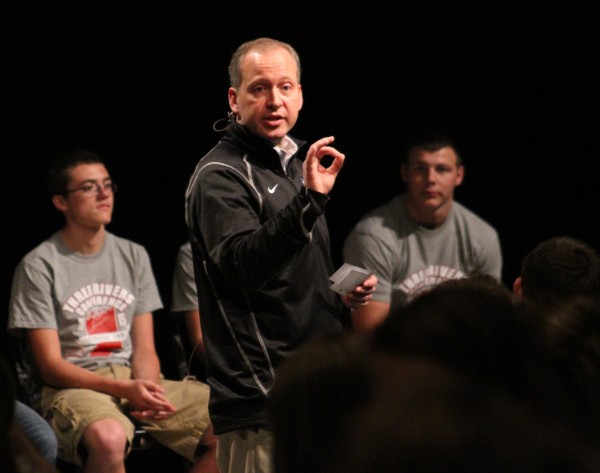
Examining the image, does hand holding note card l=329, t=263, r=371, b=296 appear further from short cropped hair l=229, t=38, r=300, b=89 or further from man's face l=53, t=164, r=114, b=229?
man's face l=53, t=164, r=114, b=229

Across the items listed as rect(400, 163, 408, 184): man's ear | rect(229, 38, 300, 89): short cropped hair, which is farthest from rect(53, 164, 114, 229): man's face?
rect(229, 38, 300, 89): short cropped hair

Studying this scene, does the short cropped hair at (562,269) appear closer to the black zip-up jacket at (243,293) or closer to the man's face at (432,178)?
the black zip-up jacket at (243,293)

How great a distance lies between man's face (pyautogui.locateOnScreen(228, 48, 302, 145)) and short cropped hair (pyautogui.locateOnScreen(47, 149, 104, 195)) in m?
1.39

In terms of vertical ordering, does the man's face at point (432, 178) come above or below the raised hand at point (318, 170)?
below

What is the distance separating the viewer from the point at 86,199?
345 cm

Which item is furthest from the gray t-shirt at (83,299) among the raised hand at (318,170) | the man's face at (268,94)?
the raised hand at (318,170)

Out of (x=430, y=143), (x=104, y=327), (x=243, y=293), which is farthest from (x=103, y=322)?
(x=243, y=293)

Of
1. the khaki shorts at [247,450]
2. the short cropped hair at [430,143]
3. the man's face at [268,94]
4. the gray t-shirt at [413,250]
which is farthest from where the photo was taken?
the short cropped hair at [430,143]

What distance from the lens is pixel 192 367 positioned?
3857 millimetres

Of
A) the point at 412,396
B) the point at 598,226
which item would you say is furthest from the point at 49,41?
the point at 412,396

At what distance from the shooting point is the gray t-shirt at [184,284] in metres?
3.67

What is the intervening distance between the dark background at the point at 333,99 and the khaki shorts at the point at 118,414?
682mm

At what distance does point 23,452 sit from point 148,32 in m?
3.13

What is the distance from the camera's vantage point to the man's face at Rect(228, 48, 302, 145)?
85.7 inches
